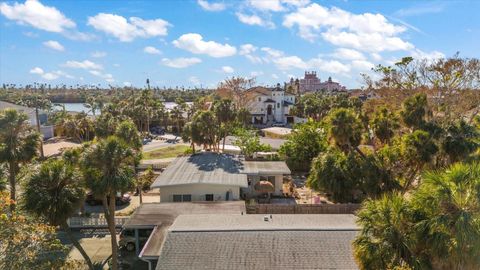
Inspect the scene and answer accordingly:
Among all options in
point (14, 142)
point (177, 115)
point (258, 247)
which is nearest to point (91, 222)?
point (14, 142)

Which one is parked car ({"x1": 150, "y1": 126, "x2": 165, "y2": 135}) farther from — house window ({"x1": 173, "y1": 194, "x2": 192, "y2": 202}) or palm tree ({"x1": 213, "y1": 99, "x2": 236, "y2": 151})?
house window ({"x1": 173, "y1": 194, "x2": 192, "y2": 202})

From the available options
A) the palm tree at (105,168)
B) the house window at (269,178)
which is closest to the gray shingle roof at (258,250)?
the palm tree at (105,168)

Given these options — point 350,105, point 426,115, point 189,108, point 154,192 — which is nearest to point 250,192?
point 154,192

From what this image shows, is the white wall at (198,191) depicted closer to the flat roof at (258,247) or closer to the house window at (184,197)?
the house window at (184,197)

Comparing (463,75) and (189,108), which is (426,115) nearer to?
(463,75)

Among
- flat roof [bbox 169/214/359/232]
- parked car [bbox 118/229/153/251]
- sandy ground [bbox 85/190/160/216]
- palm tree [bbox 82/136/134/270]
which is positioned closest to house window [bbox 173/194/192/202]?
sandy ground [bbox 85/190/160/216]

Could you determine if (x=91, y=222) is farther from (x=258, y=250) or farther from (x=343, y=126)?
(x=343, y=126)
